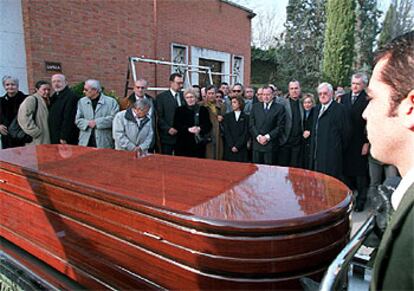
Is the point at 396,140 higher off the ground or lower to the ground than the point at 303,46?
lower

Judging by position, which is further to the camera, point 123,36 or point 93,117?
point 123,36

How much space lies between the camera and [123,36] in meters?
8.47

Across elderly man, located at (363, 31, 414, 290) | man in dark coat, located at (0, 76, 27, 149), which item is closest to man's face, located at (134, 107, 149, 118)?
man in dark coat, located at (0, 76, 27, 149)

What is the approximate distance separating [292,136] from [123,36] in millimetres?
5663

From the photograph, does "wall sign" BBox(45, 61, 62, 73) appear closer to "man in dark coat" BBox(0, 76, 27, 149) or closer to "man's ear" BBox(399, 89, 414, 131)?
"man in dark coat" BBox(0, 76, 27, 149)

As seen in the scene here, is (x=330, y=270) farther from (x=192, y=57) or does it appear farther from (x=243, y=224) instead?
(x=192, y=57)

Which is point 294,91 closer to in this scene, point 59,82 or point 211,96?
point 211,96

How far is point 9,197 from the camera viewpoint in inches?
90.1

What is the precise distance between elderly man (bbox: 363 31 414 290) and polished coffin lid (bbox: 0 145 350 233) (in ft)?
1.49

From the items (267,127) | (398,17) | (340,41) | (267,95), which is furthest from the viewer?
(340,41)

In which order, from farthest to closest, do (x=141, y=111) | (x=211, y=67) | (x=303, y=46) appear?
(x=303, y=46) < (x=211, y=67) < (x=141, y=111)

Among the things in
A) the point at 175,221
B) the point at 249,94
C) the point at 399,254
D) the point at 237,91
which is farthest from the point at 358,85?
the point at 399,254

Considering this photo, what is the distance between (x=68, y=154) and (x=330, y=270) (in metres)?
2.16

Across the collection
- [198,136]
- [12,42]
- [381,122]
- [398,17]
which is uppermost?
[12,42]
